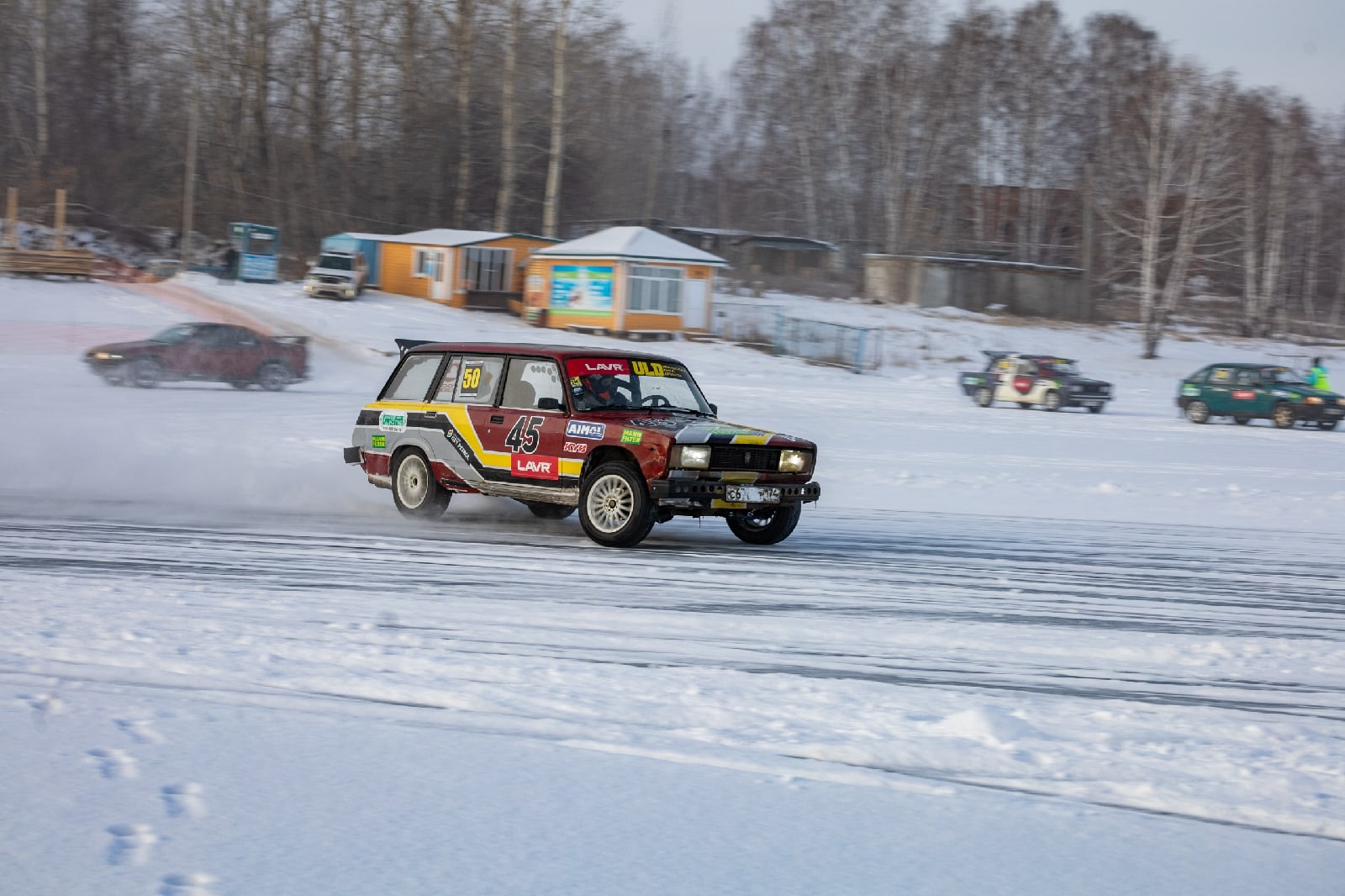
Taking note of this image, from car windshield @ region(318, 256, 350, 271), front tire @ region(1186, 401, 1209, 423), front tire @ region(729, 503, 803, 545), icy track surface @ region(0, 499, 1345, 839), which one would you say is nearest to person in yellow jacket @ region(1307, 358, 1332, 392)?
front tire @ region(1186, 401, 1209, 423)

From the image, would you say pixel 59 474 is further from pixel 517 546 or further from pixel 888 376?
pixel 888 376

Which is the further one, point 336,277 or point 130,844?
point 336,277

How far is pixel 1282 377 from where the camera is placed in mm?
32500

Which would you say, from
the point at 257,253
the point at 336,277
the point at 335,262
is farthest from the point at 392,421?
the point at 257,253

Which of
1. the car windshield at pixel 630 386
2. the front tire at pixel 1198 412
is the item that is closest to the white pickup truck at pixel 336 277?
the front tire at pixel 1198 412

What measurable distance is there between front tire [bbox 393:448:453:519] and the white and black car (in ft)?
77.4

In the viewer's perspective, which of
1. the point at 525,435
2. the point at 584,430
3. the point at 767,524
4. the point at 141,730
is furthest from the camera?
the point at 767,524

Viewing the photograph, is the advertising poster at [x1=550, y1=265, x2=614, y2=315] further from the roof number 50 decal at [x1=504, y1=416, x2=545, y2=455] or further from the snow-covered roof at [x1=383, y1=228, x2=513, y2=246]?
the roof number 50 decal at [x1=504, y1=416, x2=545, y2=455]

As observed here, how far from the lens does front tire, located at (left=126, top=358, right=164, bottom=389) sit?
1086 inches

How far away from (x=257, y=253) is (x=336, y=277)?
575 cm

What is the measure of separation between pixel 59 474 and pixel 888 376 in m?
29.1

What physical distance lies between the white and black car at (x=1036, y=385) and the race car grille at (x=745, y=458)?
78.5 ft

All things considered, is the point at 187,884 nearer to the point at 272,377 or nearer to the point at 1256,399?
the point at 272,377

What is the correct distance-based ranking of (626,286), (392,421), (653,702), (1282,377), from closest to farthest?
(653,702), (392,421), (1282,377), (626,286)
